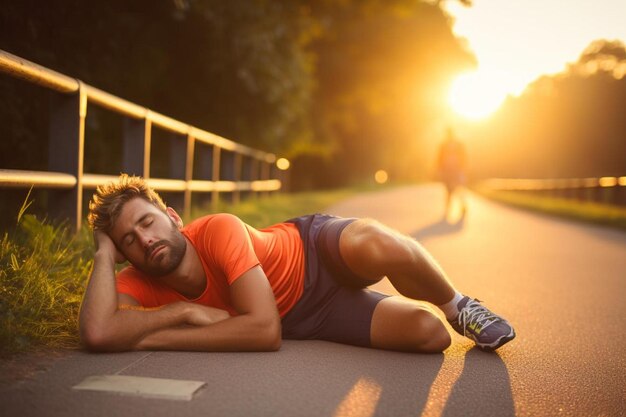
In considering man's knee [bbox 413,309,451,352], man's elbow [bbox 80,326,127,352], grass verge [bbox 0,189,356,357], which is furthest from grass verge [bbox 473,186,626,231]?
man's elbow [bbox 80,326,127,352]

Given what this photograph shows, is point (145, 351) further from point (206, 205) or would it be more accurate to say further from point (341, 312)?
point (206, 205)

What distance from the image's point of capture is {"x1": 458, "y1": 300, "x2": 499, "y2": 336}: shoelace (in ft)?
12.3

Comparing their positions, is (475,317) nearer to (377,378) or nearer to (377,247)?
(377,247)

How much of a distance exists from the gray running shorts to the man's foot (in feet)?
1.42

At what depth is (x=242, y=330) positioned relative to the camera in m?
3.31

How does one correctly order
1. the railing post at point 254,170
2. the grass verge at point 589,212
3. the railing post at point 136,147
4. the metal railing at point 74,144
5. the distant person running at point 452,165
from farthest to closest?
the distant person running at point 452,165 < the railing post at point 254,170 < the grass verge at point 589,212 < the railing post at point 136,147 < the metal railing at point 74,144

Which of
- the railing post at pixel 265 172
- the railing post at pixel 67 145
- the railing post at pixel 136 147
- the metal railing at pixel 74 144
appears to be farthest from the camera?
the railing post at pixel 265 172

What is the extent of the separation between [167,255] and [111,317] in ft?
1.24

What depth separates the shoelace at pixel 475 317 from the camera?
3736mm

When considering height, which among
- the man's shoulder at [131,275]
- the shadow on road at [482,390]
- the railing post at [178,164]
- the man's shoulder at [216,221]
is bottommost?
the shadow on road at [482,390]

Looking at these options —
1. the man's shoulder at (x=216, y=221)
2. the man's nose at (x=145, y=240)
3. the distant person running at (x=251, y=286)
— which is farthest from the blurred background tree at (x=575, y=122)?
the man's nose at (x=145, y=240)

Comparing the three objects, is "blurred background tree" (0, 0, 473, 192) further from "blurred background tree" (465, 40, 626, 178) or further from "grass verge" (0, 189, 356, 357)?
"blurred background tree" (465, 40, 626, 178)

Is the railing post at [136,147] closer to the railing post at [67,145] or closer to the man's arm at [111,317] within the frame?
the railing post at [67,145]

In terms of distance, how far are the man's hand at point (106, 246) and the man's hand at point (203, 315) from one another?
1.47 ft
